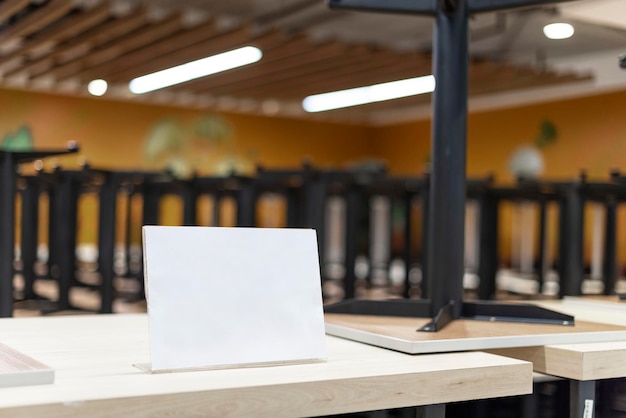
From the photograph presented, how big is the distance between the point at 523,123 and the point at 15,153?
7507mm

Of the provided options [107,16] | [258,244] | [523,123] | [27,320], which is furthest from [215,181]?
[523,123]

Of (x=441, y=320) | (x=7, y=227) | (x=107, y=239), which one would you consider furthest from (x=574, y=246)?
(x=441, y=320)

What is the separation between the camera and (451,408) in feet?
3.85

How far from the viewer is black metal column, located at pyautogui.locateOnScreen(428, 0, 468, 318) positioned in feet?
4.48

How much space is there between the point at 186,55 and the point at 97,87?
2.08 meters

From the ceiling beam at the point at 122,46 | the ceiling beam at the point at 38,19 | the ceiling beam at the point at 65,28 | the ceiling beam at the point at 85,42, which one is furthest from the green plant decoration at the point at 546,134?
the ceiling beam at the point at 38,19

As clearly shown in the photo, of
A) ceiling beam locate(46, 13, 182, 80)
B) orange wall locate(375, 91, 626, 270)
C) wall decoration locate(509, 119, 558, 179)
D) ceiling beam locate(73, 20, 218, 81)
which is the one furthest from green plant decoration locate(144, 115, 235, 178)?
wall decoration locate(509, 119, 558, 179)

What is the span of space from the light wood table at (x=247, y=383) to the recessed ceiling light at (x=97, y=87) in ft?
24.3

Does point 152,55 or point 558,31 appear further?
point 152,55

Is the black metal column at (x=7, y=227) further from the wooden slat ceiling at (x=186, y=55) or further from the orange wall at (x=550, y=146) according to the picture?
the orange wall at (x=550, y=146)

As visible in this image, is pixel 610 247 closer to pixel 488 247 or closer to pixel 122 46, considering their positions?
pixel 488 247

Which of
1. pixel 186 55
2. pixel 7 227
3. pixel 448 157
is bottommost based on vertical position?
pixel 7 227

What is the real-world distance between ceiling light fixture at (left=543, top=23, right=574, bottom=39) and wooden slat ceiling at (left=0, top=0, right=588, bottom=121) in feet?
2.19

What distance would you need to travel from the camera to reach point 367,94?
902cm
